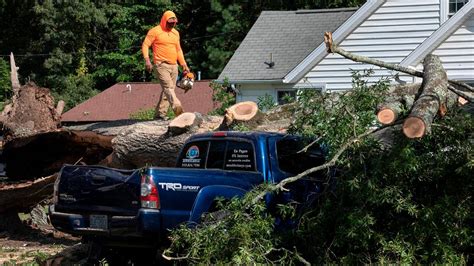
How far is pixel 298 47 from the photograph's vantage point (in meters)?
23.6

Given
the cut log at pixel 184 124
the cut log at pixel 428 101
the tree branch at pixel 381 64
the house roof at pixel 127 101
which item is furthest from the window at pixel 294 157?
the house roof at pixel 127 101

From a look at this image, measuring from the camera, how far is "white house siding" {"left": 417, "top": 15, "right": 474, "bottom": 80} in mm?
18703

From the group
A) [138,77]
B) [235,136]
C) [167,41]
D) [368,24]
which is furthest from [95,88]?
[235,136]

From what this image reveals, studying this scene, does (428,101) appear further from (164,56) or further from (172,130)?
(164,56)

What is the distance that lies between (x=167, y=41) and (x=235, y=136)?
15.4 feet

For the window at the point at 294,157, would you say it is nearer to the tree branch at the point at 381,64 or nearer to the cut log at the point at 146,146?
the tree branch at the point at 381,64

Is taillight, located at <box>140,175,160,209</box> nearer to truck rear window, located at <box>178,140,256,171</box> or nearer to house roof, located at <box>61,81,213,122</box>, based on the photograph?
truck rear window, located at <box>178,140,256,171</box>

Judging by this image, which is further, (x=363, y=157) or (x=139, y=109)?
(x=139, y=109)

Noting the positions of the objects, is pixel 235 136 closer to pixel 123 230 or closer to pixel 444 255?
pixel 123 230

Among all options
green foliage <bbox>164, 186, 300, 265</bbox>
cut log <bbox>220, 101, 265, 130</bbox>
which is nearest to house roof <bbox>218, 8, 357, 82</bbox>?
cut log <bbox>220, 101, 265, 130</bbox>

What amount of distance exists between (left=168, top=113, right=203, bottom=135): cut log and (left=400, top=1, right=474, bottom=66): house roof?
6.64m

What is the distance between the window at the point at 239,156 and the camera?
10.1m

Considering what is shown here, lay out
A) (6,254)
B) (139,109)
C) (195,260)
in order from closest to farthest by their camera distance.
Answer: (195,260) → (6,254) → (139,109)

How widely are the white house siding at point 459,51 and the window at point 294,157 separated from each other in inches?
352
